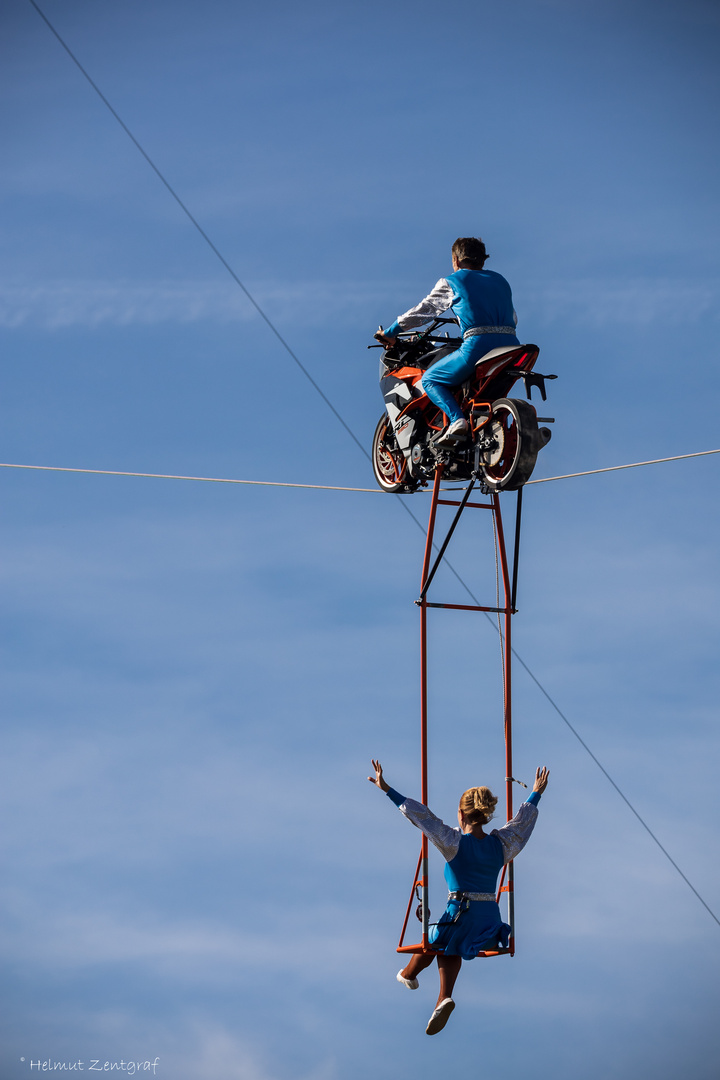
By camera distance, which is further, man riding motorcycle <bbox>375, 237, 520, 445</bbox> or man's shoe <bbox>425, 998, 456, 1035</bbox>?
man riding motorcycle <bbox>375, 237, 520, 445</bbox>

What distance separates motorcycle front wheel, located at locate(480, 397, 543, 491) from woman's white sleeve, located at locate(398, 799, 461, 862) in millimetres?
2807

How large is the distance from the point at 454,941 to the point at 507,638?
8.18 feet

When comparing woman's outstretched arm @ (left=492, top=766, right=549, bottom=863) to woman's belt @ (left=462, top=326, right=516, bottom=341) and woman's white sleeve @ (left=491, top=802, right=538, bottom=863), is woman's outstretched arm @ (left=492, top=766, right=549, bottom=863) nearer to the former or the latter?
woman's white sleeve @ (left=491, top=802, right=538, bottom=863)

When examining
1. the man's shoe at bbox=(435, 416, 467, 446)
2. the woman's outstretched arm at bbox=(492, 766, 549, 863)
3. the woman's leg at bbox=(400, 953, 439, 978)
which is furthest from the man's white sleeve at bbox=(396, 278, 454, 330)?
the woman's leg at bbox=(400, 953, 439, 978)

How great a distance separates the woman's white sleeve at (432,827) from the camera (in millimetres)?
13344

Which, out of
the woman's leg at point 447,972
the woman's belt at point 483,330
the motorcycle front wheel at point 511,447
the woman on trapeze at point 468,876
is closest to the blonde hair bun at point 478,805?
the woman on trapeze at point 468,876

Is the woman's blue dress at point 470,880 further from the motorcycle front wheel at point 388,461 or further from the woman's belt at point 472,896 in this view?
the motorcycle front wheel at point 388,461

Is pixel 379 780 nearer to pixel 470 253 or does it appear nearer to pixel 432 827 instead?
pixel 432 827

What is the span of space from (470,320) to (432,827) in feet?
13.9

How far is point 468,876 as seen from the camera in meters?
13.6

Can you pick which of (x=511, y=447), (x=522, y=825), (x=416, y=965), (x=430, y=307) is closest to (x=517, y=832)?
(x=522, y=825)

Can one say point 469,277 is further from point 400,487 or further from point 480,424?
point 400,487

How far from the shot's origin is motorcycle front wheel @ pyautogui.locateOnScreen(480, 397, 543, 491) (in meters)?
14.3

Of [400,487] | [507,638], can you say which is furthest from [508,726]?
[400,487]
